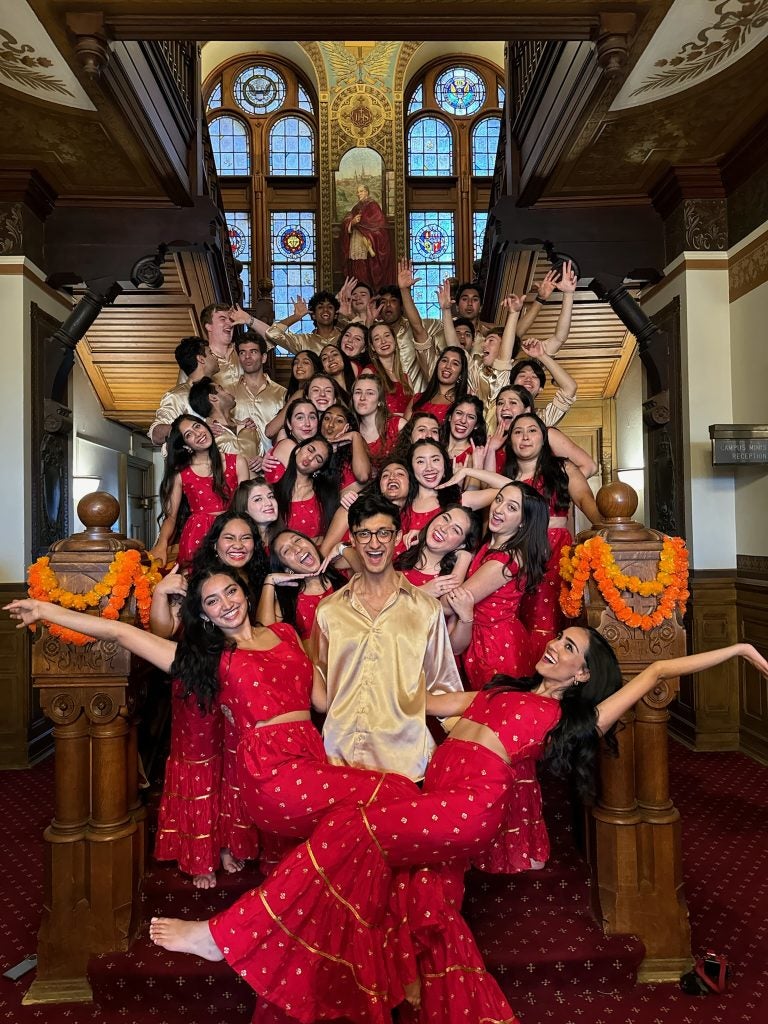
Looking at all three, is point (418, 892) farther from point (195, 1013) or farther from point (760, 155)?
point (760, 155)

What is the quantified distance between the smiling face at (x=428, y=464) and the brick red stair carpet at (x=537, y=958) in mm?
1578

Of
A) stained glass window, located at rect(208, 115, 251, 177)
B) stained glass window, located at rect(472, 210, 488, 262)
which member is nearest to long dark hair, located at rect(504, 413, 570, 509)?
stained glass window, located at rect(472, 210, 488, 262)

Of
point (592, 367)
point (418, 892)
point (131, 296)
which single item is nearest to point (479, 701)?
point (418, 892)

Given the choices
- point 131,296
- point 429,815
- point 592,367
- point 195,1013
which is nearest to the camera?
point 429,815

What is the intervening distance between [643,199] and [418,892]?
574 cm

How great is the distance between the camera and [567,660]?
267 centimetres

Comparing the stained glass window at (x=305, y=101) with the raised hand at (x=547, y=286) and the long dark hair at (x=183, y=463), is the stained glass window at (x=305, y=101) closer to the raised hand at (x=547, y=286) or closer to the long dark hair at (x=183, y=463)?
the raised hand at (x=547, y=286)

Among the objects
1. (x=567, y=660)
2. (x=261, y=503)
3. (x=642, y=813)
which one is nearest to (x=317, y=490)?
(x=261, y=503)

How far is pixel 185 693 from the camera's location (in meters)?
2.74

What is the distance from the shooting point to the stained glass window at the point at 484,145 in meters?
12.5

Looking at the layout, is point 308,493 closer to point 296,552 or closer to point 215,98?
point 296,552

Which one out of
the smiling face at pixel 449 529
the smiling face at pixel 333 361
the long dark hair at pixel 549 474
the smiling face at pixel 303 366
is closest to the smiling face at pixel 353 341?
the smiling face at pixel 333 361

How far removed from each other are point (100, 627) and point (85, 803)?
70cm

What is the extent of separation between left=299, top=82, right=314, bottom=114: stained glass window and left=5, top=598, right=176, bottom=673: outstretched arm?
11.8m
